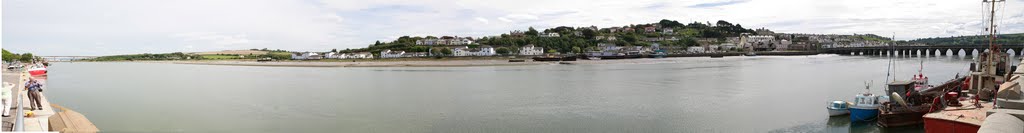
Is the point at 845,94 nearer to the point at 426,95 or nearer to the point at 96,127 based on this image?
the point at 426,95

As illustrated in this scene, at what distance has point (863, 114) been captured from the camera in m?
17.5

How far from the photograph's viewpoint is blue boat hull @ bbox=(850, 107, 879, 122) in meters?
17.5

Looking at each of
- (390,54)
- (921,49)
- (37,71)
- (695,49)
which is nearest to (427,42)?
(390,54)

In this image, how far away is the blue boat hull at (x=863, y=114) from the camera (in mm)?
17453

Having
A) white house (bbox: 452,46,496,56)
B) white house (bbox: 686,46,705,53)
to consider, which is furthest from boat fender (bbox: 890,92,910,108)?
white house (bbox: 686,46,705,53)

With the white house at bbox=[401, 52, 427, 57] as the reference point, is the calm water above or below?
below

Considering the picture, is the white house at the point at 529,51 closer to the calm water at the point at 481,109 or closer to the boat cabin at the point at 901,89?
the calm water at the point at 481,109

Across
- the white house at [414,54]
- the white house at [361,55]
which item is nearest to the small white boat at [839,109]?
the white house at [414,54]

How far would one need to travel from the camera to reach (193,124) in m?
19.2

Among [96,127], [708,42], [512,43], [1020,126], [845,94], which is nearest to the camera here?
[1020,126]

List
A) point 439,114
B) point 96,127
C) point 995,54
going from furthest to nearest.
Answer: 1. point 995,54
2. point 439,114
3. point 96,127

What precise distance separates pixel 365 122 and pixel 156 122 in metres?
6.09

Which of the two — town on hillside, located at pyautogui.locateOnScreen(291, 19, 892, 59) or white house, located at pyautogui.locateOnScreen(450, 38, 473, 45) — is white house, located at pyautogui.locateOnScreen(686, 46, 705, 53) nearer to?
town on hillside, located at pyautogui.locateOnScreen(291, 19, 892, 59)

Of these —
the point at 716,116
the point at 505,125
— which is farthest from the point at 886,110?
the point at 505,125
